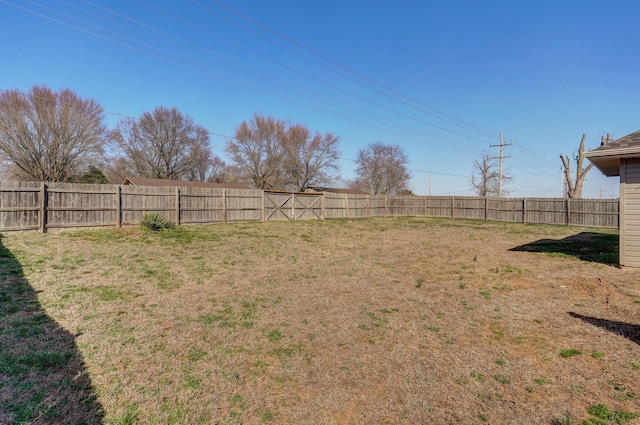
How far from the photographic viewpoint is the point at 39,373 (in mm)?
2906

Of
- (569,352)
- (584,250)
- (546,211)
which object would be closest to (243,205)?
(584,250)

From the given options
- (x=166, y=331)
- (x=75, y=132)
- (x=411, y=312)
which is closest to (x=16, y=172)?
(x=75, y=132)

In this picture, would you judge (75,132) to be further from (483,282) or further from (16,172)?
(483,282)

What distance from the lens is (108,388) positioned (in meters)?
2.76

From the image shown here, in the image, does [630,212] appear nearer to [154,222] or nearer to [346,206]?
[154,222]

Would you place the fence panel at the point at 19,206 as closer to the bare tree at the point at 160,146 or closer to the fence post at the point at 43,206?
the fence post at the point at 43,206

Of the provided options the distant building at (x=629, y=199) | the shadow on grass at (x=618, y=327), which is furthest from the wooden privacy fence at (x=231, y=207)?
the shadow on grass at (x=618, y=327)

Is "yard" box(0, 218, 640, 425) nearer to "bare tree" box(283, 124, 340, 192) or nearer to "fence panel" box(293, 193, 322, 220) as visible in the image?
"fence panel" box(293, 193, 322, 220)

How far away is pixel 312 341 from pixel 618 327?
4041 mm

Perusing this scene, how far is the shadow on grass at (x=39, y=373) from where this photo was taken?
2.39 m

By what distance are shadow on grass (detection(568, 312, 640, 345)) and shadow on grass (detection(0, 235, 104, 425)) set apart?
5.70 metres

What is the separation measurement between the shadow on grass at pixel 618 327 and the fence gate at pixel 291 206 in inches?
544

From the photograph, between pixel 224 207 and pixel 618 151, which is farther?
pixel 224 207

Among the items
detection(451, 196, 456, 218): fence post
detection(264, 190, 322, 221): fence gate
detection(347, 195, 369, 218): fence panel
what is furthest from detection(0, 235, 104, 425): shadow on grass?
detection(451, 196, 456, 218): fence post
